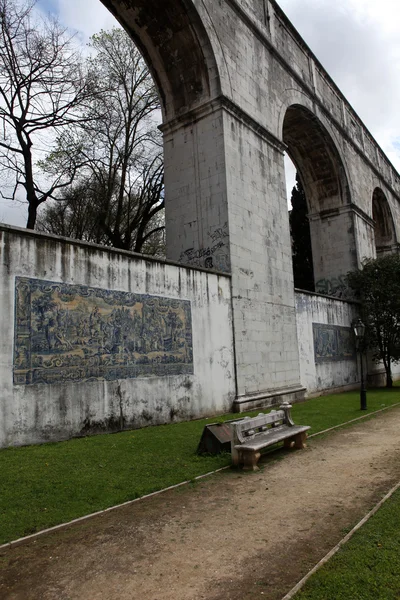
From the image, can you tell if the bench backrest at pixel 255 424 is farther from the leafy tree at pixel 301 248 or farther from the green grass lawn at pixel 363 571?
the leafy tree at pixel 301 248

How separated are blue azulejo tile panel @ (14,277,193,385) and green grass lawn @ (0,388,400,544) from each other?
110cm

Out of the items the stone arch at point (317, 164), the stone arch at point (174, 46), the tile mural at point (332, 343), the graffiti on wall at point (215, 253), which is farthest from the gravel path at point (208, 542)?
the stone arch at point (317, 164)

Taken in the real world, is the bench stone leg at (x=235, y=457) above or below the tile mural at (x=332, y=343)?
below

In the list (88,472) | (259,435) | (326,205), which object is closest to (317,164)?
(326,205)

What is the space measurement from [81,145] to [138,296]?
11.7 meters

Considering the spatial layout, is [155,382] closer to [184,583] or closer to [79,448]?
[79,448]

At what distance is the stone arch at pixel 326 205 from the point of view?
767 inches

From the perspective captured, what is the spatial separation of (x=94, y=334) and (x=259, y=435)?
10.7ft

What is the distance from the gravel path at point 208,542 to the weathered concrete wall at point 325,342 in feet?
29.2

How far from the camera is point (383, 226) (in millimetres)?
27453

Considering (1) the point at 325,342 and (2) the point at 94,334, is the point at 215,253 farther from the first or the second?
(1) the point at 325,342

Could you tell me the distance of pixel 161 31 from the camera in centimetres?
1169

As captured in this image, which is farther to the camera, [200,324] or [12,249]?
[200,324]

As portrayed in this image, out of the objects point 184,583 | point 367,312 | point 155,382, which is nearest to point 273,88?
point 367,312
